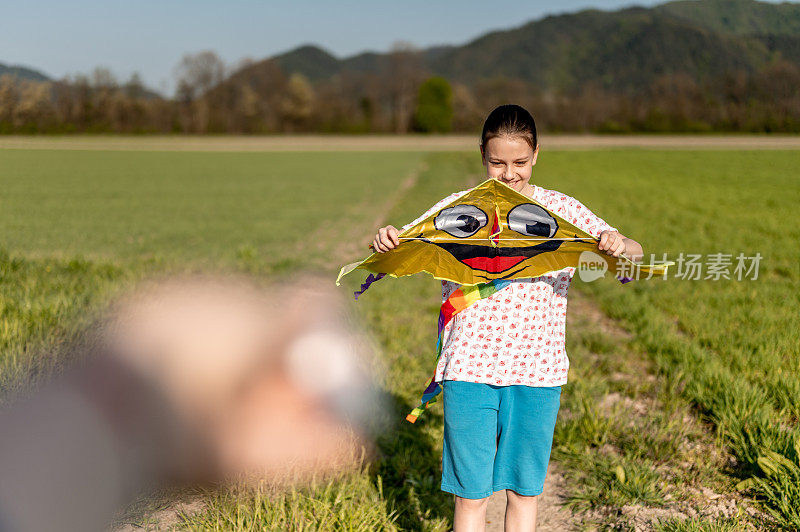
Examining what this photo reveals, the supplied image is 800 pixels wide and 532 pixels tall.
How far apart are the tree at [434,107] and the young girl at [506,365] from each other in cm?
9851

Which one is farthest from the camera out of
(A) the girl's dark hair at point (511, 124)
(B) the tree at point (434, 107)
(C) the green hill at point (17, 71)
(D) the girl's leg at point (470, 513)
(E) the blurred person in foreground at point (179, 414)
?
Result: (B) the tree at point (434, 107)

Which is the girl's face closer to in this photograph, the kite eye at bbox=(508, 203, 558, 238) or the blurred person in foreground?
the kite eye at bbox=(508, 203, 558, 238)

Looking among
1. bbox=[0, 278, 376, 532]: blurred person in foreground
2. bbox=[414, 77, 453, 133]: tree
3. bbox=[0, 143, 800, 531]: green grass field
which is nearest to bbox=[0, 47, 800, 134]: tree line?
bbox=[414, 77, 453, 133]: tree

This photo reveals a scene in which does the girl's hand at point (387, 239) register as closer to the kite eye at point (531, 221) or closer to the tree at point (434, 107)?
the kite eye at point (531, 221)

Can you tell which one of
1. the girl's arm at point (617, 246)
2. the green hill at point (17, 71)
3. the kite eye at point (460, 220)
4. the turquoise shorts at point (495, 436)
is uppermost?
the green hill at point (17, 71)

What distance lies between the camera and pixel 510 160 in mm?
2135

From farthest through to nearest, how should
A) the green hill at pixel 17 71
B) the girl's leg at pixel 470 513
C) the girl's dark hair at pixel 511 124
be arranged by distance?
the green hill at pixel 17 71
the girl's leg at pixel 470 513
the girl's dark hair at pixel 511 124

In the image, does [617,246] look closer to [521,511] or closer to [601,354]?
[521,511]

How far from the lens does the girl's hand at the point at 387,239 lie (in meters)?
2.12

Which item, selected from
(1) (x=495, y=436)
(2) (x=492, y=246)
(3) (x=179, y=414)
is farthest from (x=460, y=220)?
(3) (x=179, y=414)

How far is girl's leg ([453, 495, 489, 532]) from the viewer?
7.24 feet

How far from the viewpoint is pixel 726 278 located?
811 centimetres

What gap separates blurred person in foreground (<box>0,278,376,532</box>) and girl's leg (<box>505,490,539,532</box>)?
1.22m

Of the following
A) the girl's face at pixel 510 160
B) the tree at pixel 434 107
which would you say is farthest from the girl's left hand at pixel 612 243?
the tree at pixel 434 107
